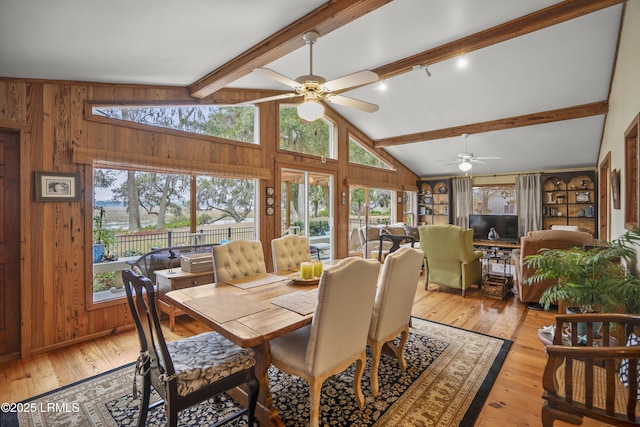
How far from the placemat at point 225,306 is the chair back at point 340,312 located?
0.47 m

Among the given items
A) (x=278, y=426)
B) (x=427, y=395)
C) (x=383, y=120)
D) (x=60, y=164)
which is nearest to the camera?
(x=278, y=426)

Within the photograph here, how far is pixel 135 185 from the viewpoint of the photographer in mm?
3629

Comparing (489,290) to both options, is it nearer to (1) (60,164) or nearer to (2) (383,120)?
(2) (383,120)

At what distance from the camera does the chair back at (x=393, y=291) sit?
6.98 feet

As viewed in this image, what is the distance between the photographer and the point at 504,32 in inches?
127

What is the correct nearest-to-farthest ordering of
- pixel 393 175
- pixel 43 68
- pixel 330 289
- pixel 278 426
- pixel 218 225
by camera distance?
pixel 330 289, pixel 278 426, pixel 43 68, pixel 218 225, pixel 393 175

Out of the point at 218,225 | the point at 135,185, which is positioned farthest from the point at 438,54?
the point at 135,185

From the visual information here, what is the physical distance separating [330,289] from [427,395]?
1.30 m

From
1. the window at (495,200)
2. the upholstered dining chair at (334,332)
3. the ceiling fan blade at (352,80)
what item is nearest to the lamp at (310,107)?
the ceiling fan blade at (352,80)

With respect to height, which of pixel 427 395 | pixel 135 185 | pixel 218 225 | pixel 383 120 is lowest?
pixel 427 395

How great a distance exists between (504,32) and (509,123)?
2878 mm

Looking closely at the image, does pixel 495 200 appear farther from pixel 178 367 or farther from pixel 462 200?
pixel 178 367

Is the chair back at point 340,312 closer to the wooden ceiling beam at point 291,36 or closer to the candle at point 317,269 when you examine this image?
the candle at point 317,269

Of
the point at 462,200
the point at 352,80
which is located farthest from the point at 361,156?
the point at 352,80
